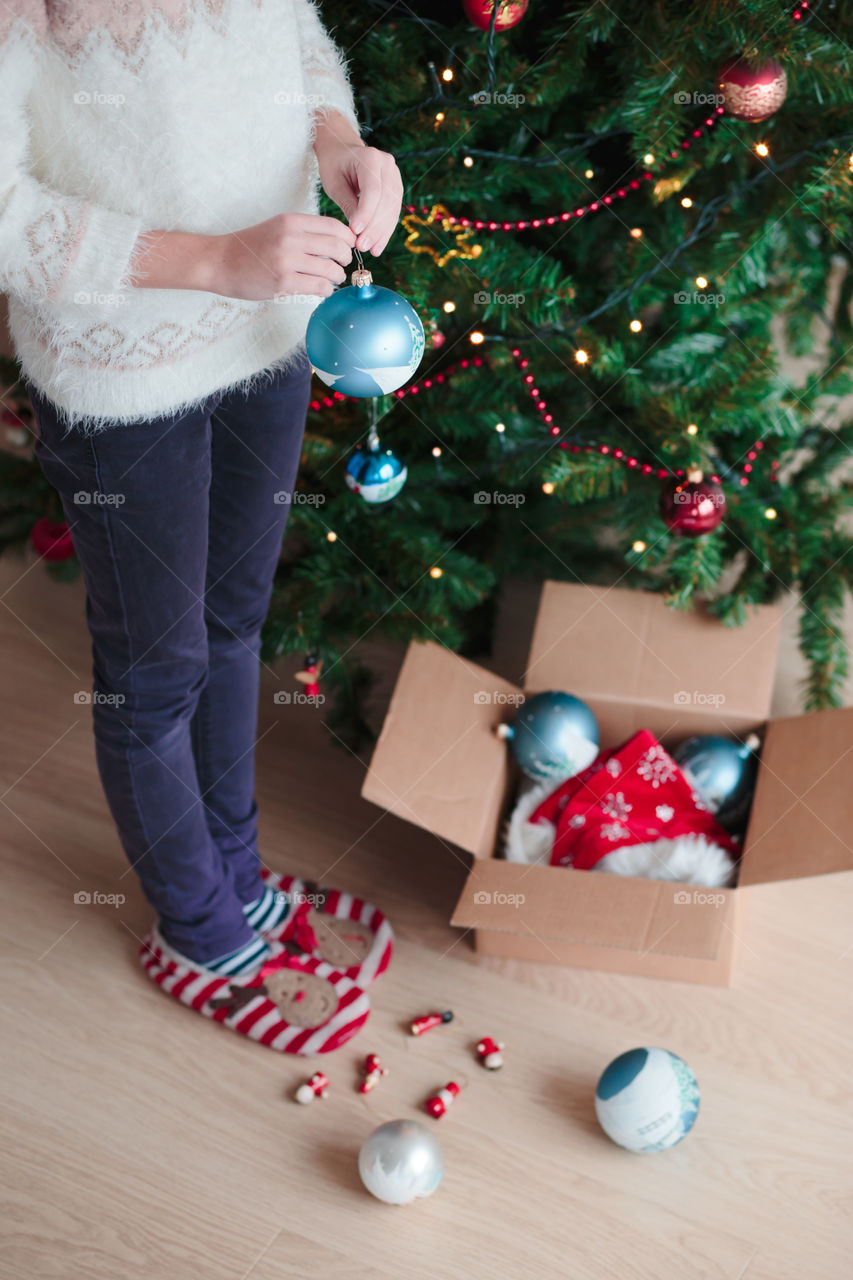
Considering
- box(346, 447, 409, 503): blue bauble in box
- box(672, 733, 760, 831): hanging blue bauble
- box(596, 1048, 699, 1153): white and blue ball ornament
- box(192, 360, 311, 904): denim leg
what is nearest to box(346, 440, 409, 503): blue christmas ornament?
box(346, 447, 409, 503): blue bauble in box

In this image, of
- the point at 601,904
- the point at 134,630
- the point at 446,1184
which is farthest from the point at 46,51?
the point at 446,1184

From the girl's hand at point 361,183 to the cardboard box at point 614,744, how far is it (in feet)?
2.04

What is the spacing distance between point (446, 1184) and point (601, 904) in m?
0.33

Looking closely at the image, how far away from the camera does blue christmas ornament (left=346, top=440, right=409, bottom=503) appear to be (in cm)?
118

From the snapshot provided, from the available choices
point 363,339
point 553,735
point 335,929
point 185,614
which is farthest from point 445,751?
point 363,339

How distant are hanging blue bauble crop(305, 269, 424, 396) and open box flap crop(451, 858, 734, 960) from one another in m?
0.60

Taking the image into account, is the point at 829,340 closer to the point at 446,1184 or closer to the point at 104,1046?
the point at 446,1184

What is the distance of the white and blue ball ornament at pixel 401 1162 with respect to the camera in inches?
41.6

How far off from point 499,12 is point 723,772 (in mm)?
882

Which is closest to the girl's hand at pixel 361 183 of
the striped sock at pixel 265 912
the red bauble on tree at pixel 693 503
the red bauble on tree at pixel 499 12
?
the red bauble on tree at pixel 499 12

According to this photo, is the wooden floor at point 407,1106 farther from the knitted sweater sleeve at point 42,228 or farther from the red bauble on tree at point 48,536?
the knitted sweater sleeve at point 42,228

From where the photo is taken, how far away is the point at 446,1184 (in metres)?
1.12

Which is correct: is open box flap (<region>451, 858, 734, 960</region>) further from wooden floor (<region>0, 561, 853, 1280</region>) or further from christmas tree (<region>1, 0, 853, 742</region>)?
christmas tree (<region>1, 0, 853, 742</region>)

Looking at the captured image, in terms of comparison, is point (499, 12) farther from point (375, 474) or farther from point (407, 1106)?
point (407, 1106)
